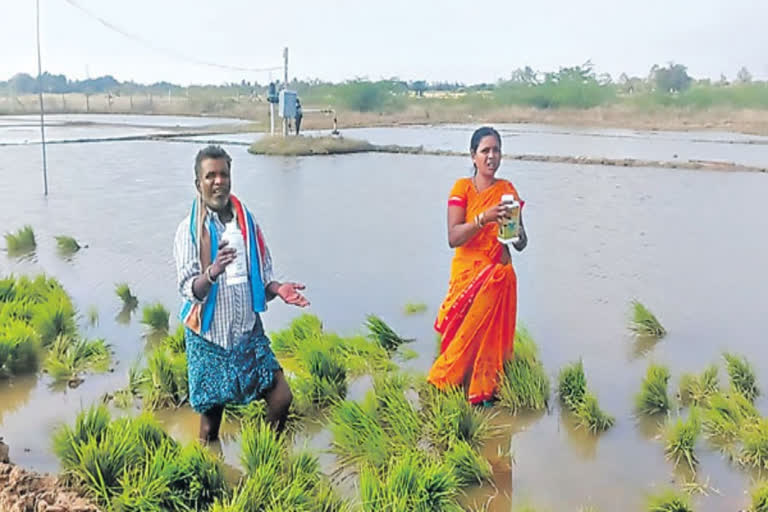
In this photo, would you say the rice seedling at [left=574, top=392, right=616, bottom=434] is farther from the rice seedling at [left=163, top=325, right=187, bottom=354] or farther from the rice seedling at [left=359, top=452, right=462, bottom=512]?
the rice seedling at [left=163, top=325, right=187, bottom=354]

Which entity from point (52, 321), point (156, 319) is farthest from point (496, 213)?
point (52, 321)

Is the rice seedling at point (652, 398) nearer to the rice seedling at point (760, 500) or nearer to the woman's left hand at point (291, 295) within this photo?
the rice seedling at point (760, 500)

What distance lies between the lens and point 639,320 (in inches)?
227

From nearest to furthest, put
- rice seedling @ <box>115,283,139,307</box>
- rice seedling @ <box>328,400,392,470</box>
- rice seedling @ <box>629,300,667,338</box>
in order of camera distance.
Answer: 1. rice seedling @ <box>328,400,392,470</box>
2. rice seedling @ <box>629,300,667,338</box>
3. rice seedling @ <box>115,283,139,307</box>

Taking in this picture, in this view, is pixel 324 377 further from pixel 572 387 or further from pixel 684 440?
pixel 684 440

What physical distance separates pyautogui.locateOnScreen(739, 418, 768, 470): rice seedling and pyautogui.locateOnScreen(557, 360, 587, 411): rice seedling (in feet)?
2.72

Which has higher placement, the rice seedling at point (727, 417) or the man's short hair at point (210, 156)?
the man's short hair at point (210, 156)

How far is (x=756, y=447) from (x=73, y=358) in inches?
146

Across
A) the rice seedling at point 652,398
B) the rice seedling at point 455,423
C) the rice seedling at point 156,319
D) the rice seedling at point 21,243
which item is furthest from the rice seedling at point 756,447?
the rice seedling at point 21,243

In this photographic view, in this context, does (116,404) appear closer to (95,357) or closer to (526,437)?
(95,357)

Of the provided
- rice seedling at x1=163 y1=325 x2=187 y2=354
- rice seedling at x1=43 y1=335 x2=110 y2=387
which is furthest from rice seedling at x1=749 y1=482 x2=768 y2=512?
rice seedling at x1=43 y1=335 x2=110 y2=387

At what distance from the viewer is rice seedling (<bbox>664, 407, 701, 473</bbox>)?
3695 millimetres

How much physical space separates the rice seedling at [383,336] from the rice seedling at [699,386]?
177cm

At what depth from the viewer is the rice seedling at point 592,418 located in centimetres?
404
